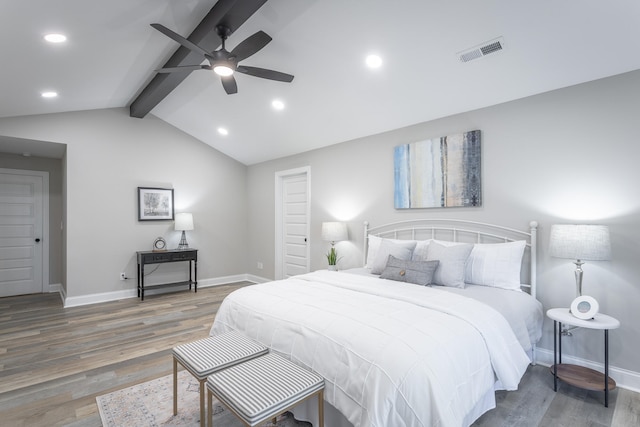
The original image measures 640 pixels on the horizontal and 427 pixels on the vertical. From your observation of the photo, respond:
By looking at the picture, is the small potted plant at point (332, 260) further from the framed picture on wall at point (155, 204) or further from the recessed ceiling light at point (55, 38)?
the recessed ceiling light at point (55, 38)

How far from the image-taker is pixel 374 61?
10.1 ft

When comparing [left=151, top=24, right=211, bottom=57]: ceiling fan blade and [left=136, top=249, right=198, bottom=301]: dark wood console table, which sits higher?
[left=151, top=24, right=211, bottom=57]: ceiling fan blade

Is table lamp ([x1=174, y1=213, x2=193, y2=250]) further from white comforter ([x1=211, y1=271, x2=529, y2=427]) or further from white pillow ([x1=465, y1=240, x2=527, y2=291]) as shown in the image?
white pillow ([x1=465, y1=240, x2=527, y2=291])

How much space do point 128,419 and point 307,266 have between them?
3642 mm

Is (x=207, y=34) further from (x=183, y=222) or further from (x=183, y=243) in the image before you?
(x=183, y=243)

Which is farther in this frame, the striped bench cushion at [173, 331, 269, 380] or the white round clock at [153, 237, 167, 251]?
the white round clock at [153, 237, 167, 251]

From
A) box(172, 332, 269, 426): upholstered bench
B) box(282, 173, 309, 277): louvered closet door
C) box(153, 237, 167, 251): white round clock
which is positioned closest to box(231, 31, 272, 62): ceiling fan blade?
box(172, 332, 269, 426): upholstered bench

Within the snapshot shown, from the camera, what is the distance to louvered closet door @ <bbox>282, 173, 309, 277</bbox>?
5676 mm

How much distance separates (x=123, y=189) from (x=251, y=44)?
393 cm

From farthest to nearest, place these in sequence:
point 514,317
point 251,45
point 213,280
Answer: point 213,280, point 251,45, point 514,317

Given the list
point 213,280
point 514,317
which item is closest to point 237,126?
point 213,280

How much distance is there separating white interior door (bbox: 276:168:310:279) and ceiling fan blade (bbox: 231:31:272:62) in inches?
112

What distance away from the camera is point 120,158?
525 centimetres

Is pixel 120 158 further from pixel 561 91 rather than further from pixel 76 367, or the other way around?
pixel 561 91
